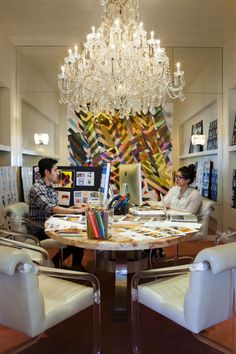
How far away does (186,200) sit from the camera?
10.9ft

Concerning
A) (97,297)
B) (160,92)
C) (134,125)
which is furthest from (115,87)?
(97,297)

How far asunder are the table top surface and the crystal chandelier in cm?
186

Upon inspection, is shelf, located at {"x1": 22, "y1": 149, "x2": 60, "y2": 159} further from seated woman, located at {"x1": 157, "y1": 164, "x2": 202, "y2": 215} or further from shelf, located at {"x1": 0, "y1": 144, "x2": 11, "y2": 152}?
seated woman, located at {"x1": 157, "y1": 164, "x2": 202, "y2": 215}

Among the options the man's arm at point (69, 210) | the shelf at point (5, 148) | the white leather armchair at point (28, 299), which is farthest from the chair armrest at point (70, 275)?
the shelf at point (5, 148)

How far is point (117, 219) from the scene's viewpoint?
2480 millimetres

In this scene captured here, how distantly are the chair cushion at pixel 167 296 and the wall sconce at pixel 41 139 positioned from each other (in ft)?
12.9

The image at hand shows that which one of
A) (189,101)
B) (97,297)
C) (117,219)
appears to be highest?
(189,101)

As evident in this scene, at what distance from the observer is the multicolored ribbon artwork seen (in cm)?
497

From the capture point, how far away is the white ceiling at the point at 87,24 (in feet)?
12.0

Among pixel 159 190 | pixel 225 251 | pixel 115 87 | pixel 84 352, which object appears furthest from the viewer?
pixel 159 190

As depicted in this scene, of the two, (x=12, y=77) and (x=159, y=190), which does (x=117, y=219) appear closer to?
(x=159, y=190)

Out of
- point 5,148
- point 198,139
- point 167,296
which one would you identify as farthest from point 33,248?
point 198,139

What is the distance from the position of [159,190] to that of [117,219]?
2615 millimetres

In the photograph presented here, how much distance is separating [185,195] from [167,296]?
75.3 inches
